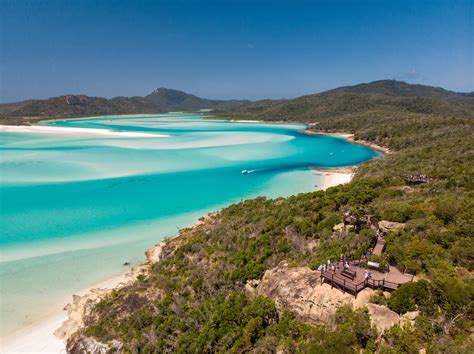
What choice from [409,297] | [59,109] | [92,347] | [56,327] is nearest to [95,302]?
[56,327]

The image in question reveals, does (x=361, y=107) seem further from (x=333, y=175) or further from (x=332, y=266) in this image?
(x=332, y=266)

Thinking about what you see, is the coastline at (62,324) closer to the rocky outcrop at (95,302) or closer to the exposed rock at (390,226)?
the rocky outcrop at (95,302)

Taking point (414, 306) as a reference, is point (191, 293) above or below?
below

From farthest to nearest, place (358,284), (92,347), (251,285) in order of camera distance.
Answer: (251,285) → (92,347) → (358,284)

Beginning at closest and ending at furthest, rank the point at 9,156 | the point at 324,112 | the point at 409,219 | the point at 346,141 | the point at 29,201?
the point at 409,219 → the point at 29,201 → the point at 9,156 → the point at 346,141 → the point at 324,112

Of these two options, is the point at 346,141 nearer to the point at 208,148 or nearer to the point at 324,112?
the point at 208,148

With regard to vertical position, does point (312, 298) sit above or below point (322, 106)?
below

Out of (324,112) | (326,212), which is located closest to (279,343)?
(326,212)
